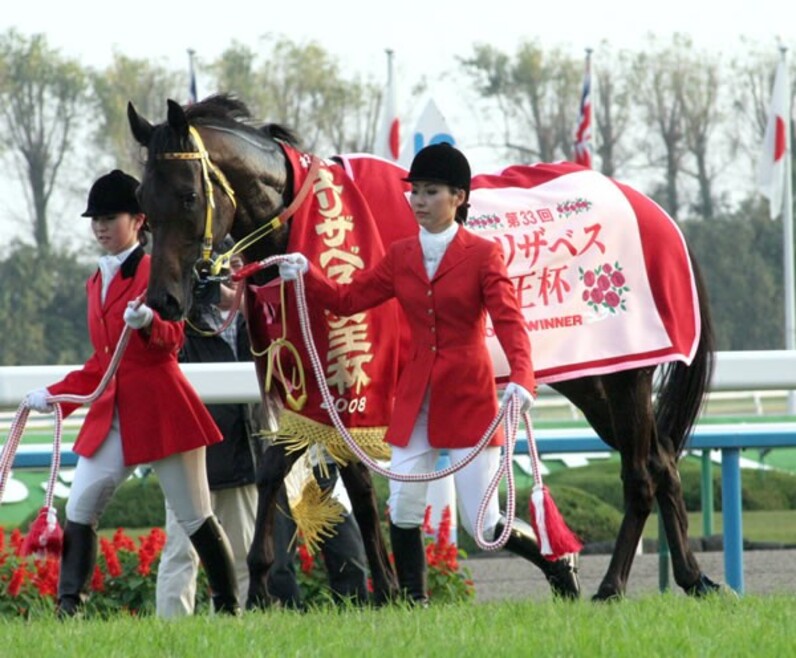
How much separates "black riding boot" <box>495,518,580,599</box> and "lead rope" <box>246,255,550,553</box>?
20 centimetres

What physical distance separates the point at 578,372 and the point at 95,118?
35.9 m

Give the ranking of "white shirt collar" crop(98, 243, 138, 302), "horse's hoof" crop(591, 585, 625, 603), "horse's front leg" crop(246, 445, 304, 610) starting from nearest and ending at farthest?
"white shirt collar" crop(98, 243, 138, 302), "horse's front leg" crop(246, 445, 304, 610), "horse's hoof" crop(591, 585, 625, 603)

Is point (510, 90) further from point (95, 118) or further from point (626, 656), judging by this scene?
point (626, 656)

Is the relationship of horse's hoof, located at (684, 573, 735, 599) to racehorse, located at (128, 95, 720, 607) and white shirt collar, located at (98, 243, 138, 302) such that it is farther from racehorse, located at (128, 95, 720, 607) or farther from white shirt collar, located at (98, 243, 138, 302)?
white shirt collar, located at (98, 243, 138, 302)

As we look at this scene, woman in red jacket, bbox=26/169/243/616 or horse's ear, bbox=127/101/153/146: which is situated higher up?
horse's ear, bbox=127/101/153/146

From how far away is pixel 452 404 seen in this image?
5605 mm

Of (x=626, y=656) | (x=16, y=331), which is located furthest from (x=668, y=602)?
(x=16, y=331)

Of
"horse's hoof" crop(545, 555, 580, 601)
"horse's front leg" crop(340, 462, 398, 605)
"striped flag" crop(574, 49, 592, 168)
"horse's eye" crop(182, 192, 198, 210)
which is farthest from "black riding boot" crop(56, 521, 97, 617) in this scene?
"striped flag" crop(574, 49, 592, 168)

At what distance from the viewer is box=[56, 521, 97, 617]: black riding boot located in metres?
5.78

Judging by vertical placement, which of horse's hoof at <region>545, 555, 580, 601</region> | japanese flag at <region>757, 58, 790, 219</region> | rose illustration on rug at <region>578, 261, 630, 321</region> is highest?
japanese flag at <region>757, 58, 790, 219</region>

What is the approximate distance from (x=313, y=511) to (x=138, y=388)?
0.81 meters

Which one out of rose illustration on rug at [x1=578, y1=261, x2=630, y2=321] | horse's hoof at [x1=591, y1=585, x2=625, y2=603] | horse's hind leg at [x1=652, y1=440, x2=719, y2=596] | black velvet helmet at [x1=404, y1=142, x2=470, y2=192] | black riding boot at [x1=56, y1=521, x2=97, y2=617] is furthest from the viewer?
rose illustration on rug at [x1=578, y1=261, x2=630, y2=321]

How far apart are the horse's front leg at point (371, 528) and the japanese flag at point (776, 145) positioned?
1805cm

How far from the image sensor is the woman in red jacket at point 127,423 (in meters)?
5.75
